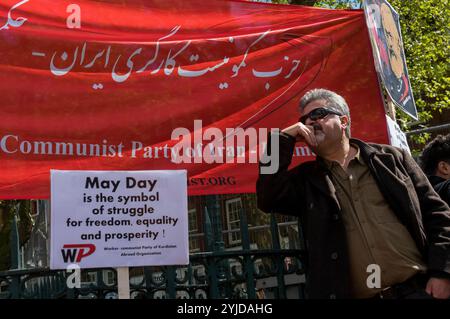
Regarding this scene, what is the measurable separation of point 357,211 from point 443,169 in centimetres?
141

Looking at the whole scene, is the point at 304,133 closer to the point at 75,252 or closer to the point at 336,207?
the point at 336,207

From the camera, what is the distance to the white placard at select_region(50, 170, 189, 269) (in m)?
3.24

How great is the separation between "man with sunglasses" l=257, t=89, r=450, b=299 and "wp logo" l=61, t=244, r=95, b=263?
3.21 ft

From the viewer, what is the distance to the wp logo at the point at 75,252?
3215 millimetres

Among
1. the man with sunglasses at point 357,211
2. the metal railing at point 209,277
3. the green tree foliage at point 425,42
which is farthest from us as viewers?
the green tree foliage at point 425,42

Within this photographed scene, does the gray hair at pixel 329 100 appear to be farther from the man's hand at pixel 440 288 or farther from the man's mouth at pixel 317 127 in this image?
the man's hand at pixel 440 288

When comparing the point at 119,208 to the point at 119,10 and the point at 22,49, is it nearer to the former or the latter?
the point at 22,49

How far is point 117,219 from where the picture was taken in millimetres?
3316

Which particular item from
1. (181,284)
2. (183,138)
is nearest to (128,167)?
(183,138)

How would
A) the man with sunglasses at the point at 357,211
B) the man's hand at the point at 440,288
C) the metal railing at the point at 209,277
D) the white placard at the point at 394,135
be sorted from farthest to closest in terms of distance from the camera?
1. the white placard at the point at 394,135
2. the metal railing at the point at 209,277
3. the man with sunglasses at the point at 357,211
4. the man's hand at the point at 440,288

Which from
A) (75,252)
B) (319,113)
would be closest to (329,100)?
(319,113)

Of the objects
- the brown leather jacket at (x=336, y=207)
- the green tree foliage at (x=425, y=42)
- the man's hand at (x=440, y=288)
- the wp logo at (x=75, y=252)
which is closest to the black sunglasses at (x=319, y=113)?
the brown leather jacket at (x=336, y=207)

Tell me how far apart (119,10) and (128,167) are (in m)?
1.17

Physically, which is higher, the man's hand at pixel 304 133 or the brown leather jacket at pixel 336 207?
the man's hand at pixel 304 133
